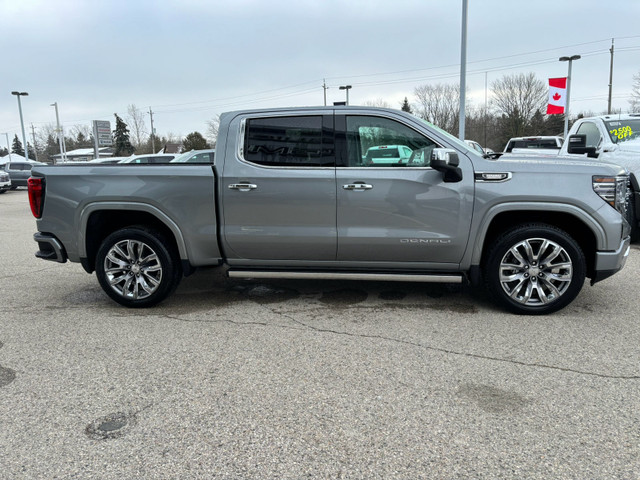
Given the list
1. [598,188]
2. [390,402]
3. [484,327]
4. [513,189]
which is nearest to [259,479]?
[390,402]

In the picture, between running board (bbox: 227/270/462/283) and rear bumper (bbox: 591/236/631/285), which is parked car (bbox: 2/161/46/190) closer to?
running board (bbox: 227/270/462/283)

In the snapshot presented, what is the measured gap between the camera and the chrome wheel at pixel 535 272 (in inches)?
175

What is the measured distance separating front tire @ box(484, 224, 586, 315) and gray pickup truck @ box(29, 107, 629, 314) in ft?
0.03

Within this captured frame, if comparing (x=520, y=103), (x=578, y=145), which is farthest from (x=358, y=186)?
(x=520, y=103)

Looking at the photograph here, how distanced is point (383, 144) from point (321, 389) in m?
2.42

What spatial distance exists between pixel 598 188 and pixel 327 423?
321 cm

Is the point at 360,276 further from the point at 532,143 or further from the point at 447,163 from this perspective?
the point at 532,143

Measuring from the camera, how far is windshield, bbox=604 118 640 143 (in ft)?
29.5

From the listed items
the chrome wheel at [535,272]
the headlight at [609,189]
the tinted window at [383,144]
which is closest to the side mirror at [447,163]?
the tinted window at [383,144]

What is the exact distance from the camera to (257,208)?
4.71 metres

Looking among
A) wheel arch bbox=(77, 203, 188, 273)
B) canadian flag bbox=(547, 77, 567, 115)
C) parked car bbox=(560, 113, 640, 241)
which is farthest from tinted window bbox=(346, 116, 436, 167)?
canadian flag bbox=(547, 77, 567, 115)

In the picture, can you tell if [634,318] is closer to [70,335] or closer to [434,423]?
[434,423]

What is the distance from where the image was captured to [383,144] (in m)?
4.64

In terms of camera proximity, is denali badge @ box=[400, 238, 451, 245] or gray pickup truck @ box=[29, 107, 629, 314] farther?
denali badge @ box=[400, 238, 451, 245]
